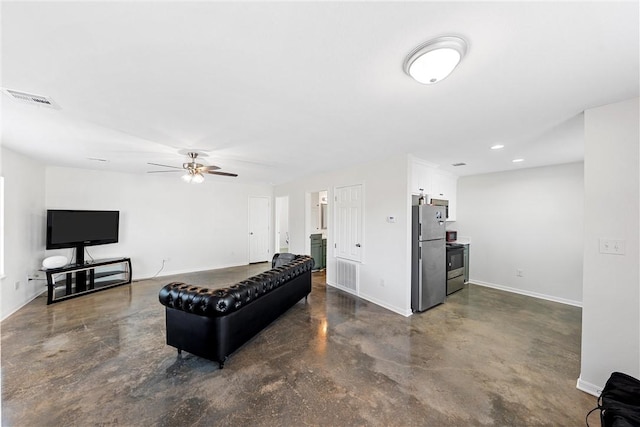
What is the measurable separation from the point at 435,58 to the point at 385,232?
293cm

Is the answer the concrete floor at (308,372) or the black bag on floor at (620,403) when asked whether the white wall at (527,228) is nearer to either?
the concrete floor at (308,372)

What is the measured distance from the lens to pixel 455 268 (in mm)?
4660

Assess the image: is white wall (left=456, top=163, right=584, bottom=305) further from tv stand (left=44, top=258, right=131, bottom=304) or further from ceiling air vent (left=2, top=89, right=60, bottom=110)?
tv stand (left=44, top=258, right=131, bottom=304)

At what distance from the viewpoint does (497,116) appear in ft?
7.37

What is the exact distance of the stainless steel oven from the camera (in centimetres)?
451

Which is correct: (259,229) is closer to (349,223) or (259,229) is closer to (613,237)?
(349,223)

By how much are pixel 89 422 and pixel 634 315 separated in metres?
4.23

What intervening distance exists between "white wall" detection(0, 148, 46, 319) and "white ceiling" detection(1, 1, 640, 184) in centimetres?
113

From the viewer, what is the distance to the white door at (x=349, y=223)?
4.47m

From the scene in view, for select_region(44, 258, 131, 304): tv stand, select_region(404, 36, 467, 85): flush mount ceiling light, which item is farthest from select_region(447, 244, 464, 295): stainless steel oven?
select_region(44, 258, 131, 304): tv stand

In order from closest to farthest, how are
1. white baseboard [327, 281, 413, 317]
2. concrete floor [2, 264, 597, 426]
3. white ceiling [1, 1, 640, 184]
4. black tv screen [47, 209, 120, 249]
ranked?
white ceiling [1, 1, 640, 184]
concrete floor [2, 264, 597, 426]
white baseboard [327, 281, 413, 317]
black tv screen [47, 209, 120, 249]

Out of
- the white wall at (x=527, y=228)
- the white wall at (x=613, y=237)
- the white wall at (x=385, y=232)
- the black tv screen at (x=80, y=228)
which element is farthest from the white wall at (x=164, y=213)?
the white wall at (x=613, y=237)

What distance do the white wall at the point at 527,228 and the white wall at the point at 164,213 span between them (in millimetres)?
5783

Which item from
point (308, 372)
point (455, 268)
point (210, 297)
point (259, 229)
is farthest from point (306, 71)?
point (259, 229)
